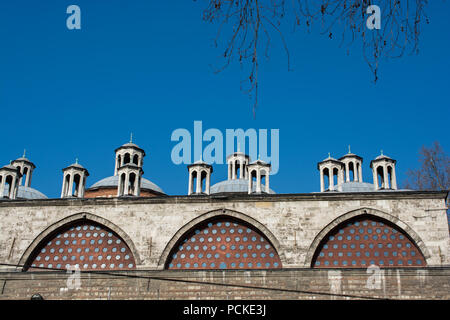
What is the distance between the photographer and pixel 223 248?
15.9m

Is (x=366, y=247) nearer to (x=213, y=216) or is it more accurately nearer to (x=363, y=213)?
(x=363, y=213)

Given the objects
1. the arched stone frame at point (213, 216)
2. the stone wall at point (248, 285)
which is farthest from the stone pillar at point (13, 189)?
the arched stone frame at point (213, 216)

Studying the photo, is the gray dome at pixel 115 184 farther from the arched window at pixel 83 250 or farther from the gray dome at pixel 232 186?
the arched window at pixel 83 250

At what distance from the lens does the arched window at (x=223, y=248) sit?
15648 millimetres

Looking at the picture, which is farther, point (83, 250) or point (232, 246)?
point (83, 250)

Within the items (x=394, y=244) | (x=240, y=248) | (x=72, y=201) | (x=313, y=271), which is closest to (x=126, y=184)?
(x=72, y=201)

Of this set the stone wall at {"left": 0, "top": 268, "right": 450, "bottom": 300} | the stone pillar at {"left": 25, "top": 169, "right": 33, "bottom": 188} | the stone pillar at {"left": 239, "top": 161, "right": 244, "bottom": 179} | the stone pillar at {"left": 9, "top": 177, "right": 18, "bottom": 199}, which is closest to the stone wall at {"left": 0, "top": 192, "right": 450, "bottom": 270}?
the stone wall at {"left": 0, "top": 268, "right": 450, "bottom": 300}

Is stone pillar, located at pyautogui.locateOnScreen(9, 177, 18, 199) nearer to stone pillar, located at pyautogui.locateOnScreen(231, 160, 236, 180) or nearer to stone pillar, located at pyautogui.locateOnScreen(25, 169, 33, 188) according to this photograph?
stone pillar, located at pyautogui.locateOnScreen(25, 169, 33, 188)

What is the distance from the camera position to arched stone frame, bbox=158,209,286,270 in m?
15.8

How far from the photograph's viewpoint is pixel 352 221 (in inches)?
629

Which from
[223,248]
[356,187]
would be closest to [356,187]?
[356,187]

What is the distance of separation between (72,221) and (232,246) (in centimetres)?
534

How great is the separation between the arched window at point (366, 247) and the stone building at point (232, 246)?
3 cm
